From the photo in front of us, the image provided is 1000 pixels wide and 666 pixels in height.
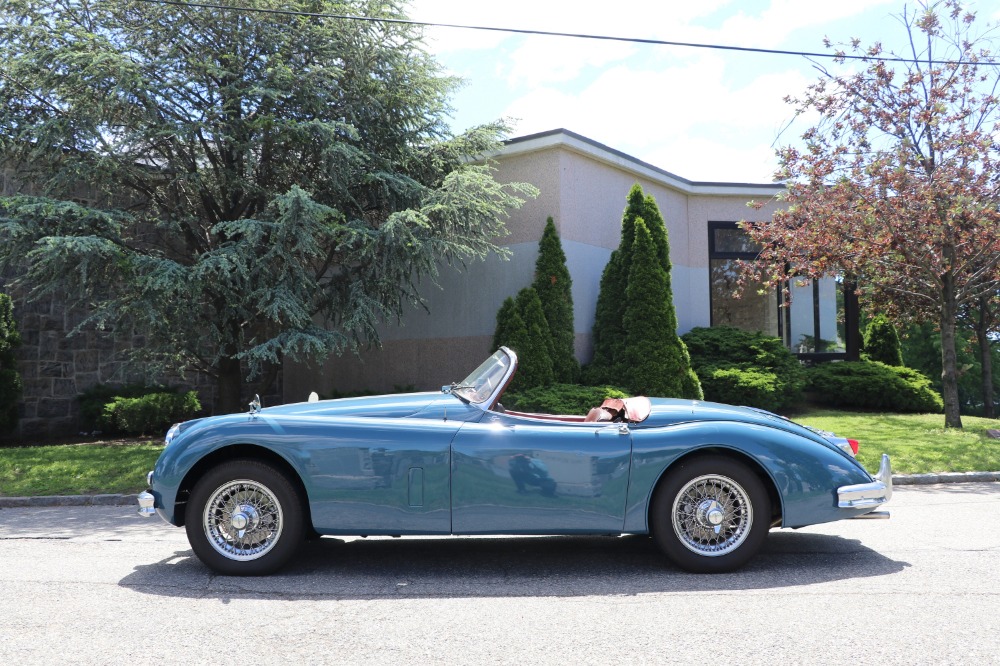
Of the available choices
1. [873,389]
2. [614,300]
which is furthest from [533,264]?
[873,389]

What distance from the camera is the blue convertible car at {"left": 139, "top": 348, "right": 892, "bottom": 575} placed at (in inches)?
186

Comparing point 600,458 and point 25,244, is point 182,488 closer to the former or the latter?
point 600,458

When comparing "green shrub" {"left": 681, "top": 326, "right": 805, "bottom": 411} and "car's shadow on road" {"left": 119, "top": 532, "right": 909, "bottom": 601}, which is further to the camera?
"green shrub" {"left": 681, "top": 326, "right": 805, "bottom": 411}

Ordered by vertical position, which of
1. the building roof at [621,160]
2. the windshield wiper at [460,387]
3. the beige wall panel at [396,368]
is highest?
the building roof at [621,160]

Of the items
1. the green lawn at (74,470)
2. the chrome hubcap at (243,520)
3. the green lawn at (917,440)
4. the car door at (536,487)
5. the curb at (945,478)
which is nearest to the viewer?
the car door at (536,487)

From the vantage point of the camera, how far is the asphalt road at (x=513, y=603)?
348cm

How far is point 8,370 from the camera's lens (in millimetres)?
12734

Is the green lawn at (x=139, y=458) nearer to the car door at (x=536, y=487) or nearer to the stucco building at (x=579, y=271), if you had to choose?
the stucco building at (x=579, y=271)

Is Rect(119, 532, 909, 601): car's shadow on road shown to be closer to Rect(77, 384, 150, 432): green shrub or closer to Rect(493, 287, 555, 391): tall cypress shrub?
Rect(493, 287, 555, 391): tall cypress shrub

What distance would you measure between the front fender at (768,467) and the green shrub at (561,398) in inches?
230

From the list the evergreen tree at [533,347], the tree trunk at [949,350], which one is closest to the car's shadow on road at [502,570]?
the evergreen tree at [533,347]

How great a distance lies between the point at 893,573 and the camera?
4785mm

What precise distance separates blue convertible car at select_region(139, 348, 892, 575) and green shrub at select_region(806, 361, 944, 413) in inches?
475

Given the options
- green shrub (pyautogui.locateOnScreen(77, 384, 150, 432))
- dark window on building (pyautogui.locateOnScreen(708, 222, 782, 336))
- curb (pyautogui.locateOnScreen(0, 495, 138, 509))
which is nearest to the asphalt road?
curb (pyautogui.locateOnScreen(0, 495, 138, 509))
